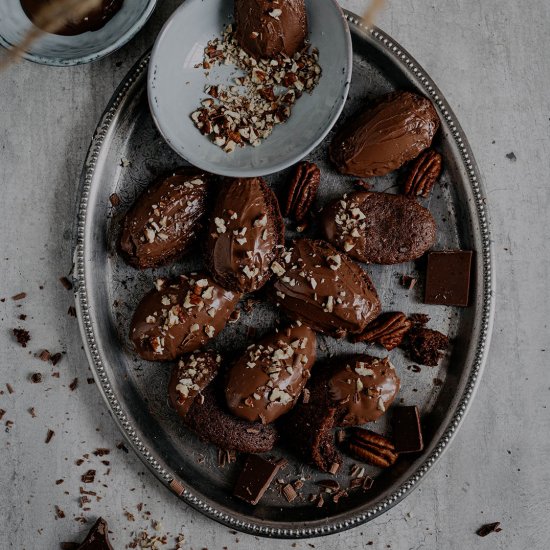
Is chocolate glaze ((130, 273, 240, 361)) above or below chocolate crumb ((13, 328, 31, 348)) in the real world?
above

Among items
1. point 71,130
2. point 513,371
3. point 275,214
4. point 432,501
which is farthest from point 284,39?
point 432,501

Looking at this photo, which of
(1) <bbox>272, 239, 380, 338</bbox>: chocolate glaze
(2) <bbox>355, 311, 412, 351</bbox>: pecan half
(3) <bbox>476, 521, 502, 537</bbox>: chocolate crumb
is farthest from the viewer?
(3) <bbox>476, 521, 502, 537</bbox>: chocolate crumb

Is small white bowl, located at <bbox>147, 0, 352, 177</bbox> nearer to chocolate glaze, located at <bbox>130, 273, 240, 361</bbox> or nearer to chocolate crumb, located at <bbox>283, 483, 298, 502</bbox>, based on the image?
chocolate glaze, located at <bbox>130, 273, 240, 361</bbox>

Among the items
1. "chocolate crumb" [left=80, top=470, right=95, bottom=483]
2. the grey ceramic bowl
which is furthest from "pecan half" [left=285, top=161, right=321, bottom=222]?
"chocolate crumb" [left=80, top=470, right=95, bottom=483]

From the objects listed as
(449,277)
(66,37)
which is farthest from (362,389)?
(66,37)

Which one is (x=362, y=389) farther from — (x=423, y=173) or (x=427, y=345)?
(x=423, y=173)

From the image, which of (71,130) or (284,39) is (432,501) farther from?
(71,130)
